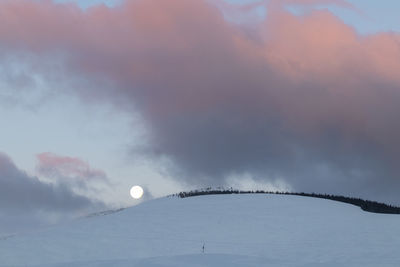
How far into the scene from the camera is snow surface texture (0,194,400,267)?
1858cm

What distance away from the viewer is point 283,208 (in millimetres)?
30719

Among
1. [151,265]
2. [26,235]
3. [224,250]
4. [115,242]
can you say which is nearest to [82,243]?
[115,242]

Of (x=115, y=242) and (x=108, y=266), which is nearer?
(x=108, y=266)

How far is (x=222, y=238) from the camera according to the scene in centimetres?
2505

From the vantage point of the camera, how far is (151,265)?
651 inches

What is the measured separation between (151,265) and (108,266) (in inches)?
59.6

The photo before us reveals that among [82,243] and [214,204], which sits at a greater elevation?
[214,204]

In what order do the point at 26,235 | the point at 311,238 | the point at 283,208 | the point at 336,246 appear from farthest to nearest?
the point at 283,208
the point at 26,235
the point at 311,238
the point at 336,246

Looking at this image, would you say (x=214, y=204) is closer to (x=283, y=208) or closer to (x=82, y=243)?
(x=283, y=208)

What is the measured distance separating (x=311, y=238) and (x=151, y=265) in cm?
942

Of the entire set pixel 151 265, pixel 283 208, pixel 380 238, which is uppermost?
pixel 283 208

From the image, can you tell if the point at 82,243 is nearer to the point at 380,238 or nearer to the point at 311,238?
the point at 311,238

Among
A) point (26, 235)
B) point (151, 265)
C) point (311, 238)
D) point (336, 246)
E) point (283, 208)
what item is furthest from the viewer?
point (283, 208)

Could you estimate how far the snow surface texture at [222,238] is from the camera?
18578 millimetres
